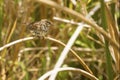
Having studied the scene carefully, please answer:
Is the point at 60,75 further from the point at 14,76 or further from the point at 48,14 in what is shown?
the point at 48,14

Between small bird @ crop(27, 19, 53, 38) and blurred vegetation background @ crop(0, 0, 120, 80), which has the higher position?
small bird @ crop(27, 19, 53, 38)

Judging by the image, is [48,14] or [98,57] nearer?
[98,57]

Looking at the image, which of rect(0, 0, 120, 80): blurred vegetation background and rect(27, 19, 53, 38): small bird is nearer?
rect(27, 19, 53, 38): small bird

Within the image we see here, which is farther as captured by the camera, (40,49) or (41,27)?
(40,49)

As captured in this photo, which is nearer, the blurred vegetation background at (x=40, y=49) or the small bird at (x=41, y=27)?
the small bird at (x=41, y=27)

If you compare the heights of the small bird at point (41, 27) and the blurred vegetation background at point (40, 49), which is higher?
the small bird at point (41, 27)

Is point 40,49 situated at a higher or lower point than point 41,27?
lower

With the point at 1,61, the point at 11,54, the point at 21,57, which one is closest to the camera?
the point at 1,61

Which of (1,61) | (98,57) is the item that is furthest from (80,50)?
(1,61)
